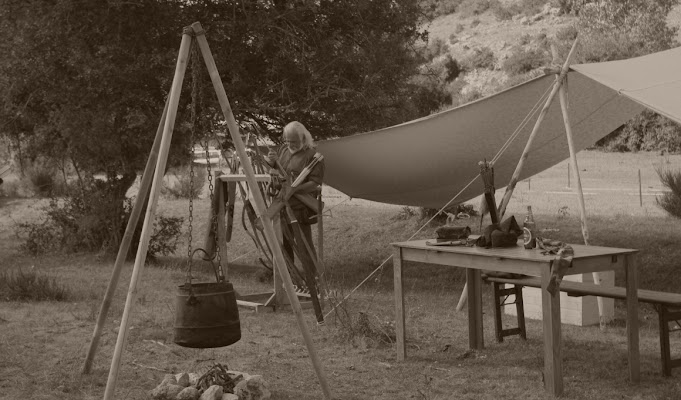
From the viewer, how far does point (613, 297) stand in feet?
17.0

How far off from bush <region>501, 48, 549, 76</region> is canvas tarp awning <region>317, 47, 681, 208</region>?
93.4ft

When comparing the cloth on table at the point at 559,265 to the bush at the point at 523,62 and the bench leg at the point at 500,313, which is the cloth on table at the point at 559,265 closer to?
the bench leg at the point at 500,313

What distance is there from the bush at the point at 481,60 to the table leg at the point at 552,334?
35791 mm

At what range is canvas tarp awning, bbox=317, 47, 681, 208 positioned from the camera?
6465mm

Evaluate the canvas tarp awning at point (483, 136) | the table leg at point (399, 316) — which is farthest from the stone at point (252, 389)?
the canvas tarp awning at point (483, 136)

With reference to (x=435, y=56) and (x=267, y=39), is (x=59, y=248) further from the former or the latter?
(x=435, y=56)

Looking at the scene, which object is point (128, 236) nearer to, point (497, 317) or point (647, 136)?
point (497, 317)

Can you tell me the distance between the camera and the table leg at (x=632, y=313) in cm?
466

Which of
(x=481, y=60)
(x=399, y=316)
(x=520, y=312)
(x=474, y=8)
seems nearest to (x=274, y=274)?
(x=399, y=316)

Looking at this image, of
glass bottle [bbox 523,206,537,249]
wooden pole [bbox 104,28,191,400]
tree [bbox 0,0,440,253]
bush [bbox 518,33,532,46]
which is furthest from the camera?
bush [bbox 518,33,532,46]

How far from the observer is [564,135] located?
7.42m

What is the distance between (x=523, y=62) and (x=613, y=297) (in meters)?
32.3

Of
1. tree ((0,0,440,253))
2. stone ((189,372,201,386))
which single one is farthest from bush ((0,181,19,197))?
stone ((189,372,201,386))

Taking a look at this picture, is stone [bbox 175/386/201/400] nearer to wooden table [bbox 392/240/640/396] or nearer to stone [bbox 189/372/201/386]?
stone [bbox 189/372/201/386]
